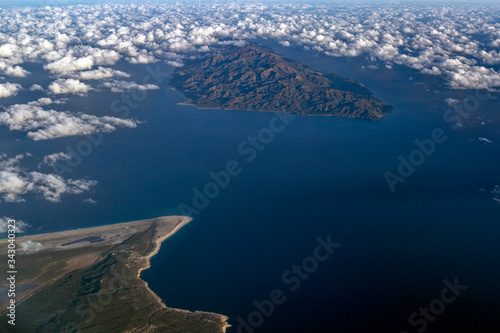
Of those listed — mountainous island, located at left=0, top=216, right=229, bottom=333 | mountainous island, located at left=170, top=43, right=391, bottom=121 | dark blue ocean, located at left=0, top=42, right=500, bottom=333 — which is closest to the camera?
Result: mountainous island, located at left=0, top=216, right=229, bottom=333

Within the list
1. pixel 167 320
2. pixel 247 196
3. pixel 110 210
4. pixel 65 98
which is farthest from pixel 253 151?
pixel 65 98

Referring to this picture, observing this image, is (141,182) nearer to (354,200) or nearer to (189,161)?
(189,161)

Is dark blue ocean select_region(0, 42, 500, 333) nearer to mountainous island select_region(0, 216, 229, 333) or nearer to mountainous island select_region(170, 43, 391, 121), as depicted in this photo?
mountainous island select_region(0, 216, 229, 333)

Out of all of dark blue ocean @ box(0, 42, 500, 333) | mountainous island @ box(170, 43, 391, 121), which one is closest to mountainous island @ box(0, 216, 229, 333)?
dark blue ocean @ box(0, 42, 500, 333)

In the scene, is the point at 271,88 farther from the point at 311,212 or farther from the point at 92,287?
the point at 92,287

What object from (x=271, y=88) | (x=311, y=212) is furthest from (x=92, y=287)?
(x=271, y=88)
